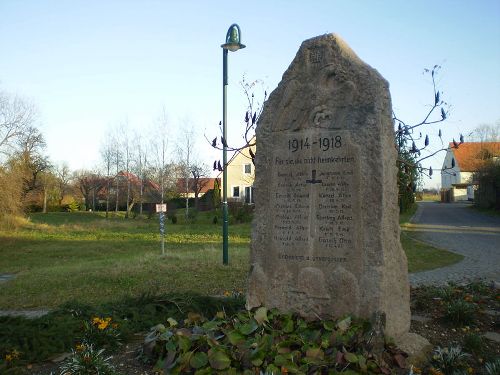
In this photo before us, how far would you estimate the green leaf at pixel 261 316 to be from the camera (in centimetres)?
443

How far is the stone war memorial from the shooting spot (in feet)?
14.6

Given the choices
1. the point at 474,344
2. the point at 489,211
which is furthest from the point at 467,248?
the point at 489,211


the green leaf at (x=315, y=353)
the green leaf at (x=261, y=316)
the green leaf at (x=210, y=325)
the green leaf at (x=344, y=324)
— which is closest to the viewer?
the green leaf at (x=315, y=353)

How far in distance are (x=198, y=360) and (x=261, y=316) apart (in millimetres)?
883

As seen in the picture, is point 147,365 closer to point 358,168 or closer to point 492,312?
point 358,168

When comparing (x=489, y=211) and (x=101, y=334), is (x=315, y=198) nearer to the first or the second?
(x=101, y=334)

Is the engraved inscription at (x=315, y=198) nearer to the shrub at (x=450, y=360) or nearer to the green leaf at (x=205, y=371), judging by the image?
the shrub at (x=450, y=360)

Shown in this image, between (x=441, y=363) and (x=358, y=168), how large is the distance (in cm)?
182

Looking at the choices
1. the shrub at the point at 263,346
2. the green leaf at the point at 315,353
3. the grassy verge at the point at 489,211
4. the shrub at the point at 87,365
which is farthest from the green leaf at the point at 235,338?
the grassy verge at the point at 489,211

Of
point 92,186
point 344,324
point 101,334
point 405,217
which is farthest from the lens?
point 92,186

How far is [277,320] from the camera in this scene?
15.2ft

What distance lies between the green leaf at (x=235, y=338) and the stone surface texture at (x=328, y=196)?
86cm

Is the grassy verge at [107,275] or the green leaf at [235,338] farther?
the grassy verge at [107,275]

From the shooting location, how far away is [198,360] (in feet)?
12.4
